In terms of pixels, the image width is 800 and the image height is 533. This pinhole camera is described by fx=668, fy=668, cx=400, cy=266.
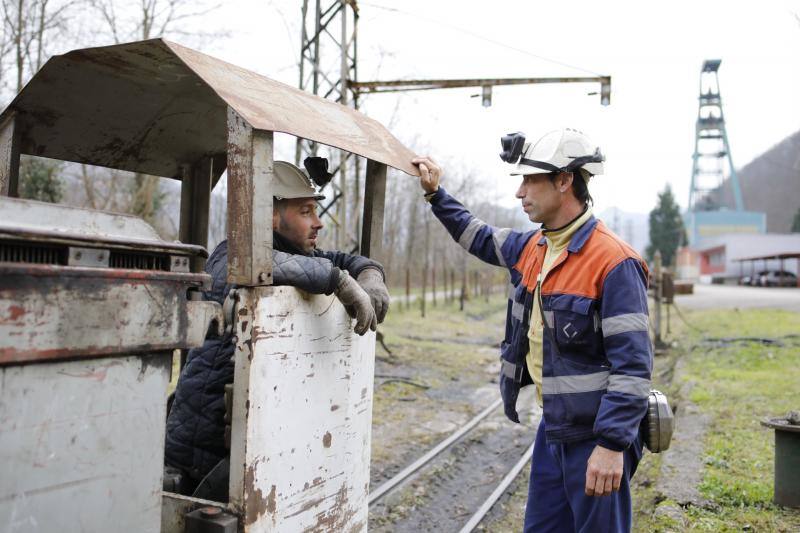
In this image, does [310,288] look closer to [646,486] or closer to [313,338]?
[313,338]

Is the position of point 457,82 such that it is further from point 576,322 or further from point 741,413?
point 576,322

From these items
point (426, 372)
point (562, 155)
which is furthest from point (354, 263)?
point (426, 372)

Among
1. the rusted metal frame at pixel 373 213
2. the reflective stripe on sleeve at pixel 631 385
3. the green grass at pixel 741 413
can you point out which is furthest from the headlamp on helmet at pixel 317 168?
the green grass at pixel 741 413

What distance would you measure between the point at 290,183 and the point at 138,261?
1161 millimetres

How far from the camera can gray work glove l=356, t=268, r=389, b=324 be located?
292cm

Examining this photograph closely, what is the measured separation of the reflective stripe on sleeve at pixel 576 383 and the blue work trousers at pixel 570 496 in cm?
21

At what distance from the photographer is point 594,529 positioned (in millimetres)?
2566

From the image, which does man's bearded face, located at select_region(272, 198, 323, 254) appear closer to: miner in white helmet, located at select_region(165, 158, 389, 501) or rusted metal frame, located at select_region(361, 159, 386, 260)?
miner in white helmet, located at select_region(165, 158, 389, 501)

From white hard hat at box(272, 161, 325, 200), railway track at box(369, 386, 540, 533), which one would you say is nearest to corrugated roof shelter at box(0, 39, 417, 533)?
white hard hat at box(272, 161, 325, 200)

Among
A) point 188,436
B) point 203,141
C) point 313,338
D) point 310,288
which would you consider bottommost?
point 188,436

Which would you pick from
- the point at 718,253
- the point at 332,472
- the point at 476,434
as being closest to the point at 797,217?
the point at 718,253

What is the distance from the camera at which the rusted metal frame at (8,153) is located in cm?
309

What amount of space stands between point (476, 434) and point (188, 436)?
5.20 meters

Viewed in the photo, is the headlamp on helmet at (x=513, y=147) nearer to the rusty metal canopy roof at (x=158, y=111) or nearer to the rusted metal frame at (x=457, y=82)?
the rusty metal canopy roof at (x=158, y=111)
